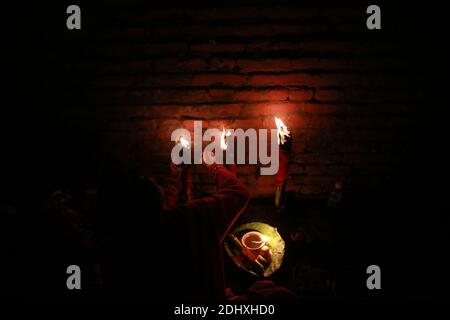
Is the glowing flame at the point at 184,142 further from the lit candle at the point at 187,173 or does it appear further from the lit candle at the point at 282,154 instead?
the lit candle at the point at 282,154

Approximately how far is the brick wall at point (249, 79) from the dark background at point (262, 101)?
0.01 metres

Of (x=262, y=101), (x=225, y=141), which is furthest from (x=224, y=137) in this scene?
(x=262, y=101)

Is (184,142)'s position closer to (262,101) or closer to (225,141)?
(225,141)

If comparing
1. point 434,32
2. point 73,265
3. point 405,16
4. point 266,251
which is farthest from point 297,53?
point 73,265

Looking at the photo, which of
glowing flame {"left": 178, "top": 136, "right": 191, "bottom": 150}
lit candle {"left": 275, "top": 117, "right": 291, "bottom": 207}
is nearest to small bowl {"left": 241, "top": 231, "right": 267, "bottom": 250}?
lit candle {"left": 275, "top": 117, "right": 291, "bottom": 207}

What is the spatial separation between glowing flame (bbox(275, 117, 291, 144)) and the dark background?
0.35 feet

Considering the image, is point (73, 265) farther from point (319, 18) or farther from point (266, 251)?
point (319, 18)

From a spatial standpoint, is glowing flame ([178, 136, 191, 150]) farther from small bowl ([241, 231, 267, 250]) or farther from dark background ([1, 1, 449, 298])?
small bowl ([241, 231, 267, 250])

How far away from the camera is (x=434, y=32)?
3.37m

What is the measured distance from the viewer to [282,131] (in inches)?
142

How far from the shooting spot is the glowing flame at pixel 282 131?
3.57 meters

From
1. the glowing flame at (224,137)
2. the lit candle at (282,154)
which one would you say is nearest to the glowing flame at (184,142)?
the glowing flame at (224,137)

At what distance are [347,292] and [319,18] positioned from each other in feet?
9.59
